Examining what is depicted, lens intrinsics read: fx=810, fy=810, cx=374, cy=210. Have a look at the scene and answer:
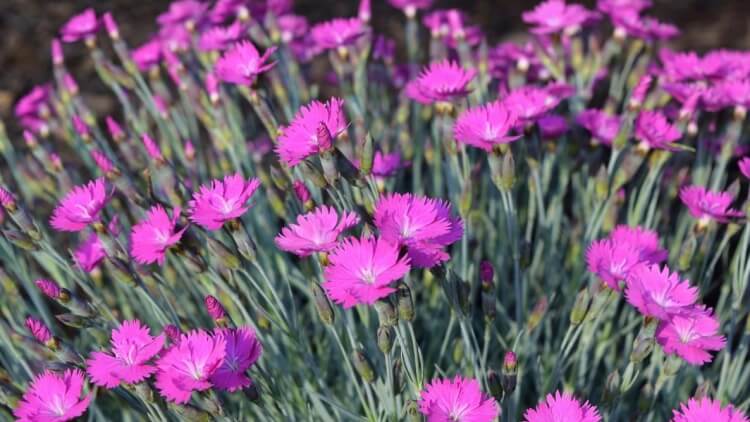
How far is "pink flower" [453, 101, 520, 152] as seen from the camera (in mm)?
1228

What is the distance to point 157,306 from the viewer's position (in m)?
1.23

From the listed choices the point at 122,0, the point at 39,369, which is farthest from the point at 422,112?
the point at 122,0

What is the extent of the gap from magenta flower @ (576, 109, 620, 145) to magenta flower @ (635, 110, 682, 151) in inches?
4.3

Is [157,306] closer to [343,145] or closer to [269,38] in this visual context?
[343,145]

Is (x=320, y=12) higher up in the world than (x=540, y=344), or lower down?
higher up

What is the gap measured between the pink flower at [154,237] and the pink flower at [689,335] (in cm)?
67

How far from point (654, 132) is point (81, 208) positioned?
3.29 ft

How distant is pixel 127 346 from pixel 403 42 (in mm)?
2379

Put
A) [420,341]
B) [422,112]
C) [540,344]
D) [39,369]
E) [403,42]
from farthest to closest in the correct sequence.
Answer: [403,42] < [422,112] < [540,344] < [420,341] < [39,369]

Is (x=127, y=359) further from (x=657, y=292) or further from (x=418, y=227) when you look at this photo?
(x=657, y=292)

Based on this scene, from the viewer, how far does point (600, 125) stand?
1645 millimetres

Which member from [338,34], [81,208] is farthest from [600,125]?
[81,208]

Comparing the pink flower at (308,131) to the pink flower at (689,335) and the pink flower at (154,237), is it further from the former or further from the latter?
the pink flower at (689,335)

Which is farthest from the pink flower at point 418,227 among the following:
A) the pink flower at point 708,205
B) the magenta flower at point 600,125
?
the magenta flower at point 600,125
